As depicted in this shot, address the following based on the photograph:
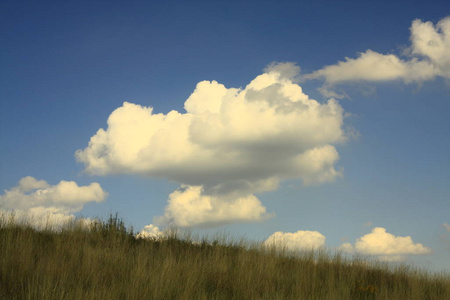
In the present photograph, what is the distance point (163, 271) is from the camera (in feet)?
30.7

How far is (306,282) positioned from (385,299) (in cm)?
196

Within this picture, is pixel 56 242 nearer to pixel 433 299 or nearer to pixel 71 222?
pixel 71 222

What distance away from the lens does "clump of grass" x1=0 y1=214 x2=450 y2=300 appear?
333 inches

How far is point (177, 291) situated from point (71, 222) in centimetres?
670

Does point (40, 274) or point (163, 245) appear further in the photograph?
point (163, 245)

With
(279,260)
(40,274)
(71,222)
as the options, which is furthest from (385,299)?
(71,222)

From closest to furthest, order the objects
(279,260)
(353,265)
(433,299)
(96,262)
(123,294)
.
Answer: (123,294) < (96,262) < (433,299) < (279,260) < (353,265)

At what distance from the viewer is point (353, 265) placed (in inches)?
569

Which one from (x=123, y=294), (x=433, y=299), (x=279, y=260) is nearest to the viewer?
(x=123, y=294)

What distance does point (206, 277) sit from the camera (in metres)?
10.4

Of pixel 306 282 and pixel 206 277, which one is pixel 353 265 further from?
pixel 206 277

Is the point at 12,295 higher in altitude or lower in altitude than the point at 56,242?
lower

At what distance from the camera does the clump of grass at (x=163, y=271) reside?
8.45 m

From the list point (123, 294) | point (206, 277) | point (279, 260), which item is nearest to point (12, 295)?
point (123, 294)
